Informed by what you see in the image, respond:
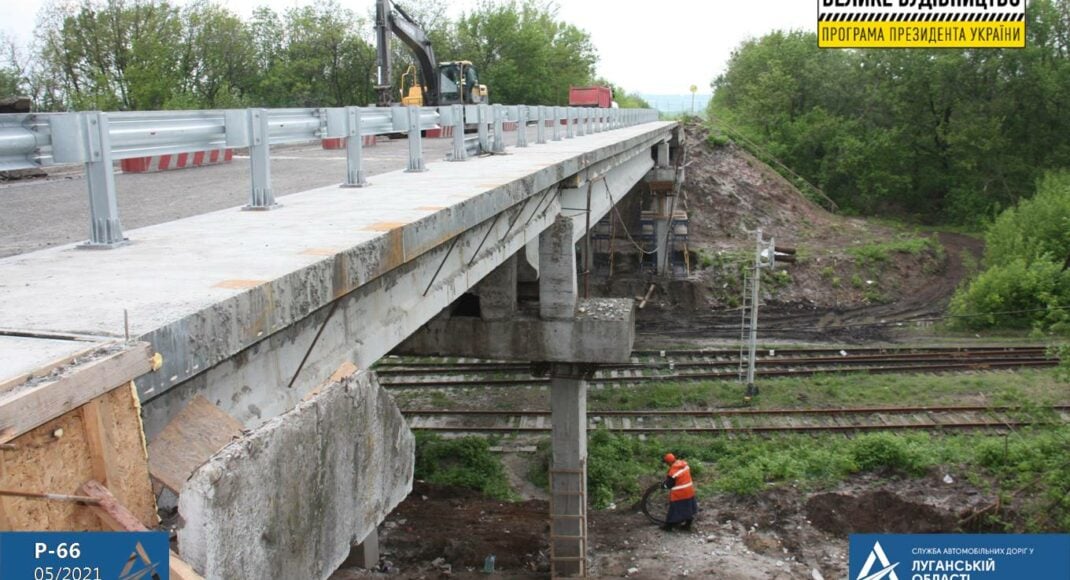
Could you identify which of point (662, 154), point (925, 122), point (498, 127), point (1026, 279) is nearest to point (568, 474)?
point (498, 127)

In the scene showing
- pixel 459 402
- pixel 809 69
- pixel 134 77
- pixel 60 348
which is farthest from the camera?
pixel 809 69

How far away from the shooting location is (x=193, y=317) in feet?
11.5

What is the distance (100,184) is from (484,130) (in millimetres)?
8388

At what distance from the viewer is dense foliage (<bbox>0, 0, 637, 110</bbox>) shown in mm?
38375

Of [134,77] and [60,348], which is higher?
[134,77]

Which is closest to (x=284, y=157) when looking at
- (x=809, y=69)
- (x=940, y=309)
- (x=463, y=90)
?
(x=463, y=90)

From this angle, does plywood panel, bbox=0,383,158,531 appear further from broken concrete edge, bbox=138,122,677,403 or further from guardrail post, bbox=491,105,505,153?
guardrail post, bbox=491,105,505,153

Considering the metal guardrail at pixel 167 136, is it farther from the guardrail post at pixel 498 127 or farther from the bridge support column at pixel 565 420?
the bridge support column at pixel 565 420

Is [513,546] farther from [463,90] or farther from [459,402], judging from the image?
[463,90]

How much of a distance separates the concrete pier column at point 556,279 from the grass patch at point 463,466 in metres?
4.41

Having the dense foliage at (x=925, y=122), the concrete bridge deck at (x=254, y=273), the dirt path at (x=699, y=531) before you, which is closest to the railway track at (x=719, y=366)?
the dirt path at (x=699, y=531)

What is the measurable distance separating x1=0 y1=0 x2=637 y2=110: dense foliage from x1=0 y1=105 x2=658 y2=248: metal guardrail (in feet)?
89.4

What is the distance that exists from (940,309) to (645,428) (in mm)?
16094

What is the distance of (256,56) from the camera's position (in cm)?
4947
